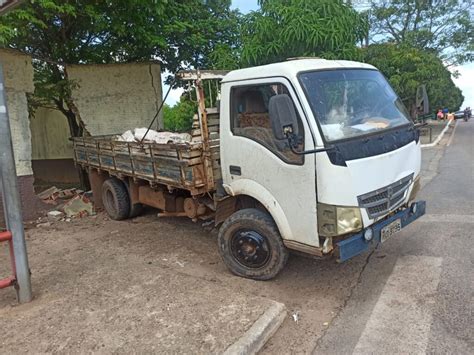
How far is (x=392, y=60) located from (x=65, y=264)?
1450 centimetres

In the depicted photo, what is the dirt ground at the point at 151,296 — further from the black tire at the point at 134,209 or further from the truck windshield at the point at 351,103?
the truck windshield at the point at 351,103

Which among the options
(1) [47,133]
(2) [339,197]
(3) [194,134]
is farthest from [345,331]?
(1) [47,133]

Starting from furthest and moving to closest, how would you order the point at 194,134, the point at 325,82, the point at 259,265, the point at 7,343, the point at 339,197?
the point at 194,134, the point at 259,265, the point at 325,82, the point at 339,197, the point at 7,343

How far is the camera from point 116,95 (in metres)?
8.95

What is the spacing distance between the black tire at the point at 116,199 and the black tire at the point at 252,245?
3033 mm

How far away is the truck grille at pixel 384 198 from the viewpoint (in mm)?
3529

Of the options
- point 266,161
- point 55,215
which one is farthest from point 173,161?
point 55,215

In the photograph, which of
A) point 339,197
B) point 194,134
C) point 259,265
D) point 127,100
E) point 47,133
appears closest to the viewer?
point 339,197

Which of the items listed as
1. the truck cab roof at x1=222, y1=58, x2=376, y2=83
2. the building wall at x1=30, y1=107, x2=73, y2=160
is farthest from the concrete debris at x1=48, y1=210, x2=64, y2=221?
the truck cab roof at x1=222, y1=58, x2=376, y2=83

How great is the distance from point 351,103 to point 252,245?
5.67 ft

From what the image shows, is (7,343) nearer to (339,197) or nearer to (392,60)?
(339,197)

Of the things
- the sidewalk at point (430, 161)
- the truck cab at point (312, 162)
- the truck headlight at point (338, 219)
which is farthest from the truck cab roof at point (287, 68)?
the sidewalk at point (430, 161)

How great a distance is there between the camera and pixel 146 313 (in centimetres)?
352

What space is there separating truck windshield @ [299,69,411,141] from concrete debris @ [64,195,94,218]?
5.46 metres
